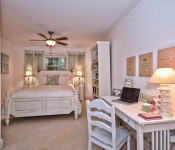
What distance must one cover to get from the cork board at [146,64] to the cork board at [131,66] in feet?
0.72

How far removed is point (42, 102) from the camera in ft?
10.6

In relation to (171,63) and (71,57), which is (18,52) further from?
(171,63)

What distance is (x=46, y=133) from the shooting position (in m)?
2.59

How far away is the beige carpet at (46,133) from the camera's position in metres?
2.13

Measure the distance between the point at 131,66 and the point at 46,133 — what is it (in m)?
2.08

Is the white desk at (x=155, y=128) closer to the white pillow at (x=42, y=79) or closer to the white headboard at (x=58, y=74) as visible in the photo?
the white headboard at (x=58, y=74)

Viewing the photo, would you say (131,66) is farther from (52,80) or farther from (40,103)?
(52,80)

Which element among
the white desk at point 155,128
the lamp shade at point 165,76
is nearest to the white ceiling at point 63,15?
the lamp shade at point 165,76

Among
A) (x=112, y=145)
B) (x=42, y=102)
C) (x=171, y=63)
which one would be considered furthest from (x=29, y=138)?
(x=171, y=63)

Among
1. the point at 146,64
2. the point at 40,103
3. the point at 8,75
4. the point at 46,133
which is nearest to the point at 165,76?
the point at 146,64

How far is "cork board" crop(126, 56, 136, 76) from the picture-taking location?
2.47 metres

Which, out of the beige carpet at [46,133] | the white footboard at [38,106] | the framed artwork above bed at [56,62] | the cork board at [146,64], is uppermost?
the framed artwork above bed at [56,62]

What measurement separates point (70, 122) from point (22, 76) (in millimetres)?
3414

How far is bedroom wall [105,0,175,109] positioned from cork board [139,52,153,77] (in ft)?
0.19
